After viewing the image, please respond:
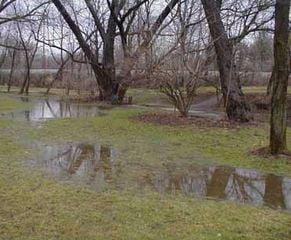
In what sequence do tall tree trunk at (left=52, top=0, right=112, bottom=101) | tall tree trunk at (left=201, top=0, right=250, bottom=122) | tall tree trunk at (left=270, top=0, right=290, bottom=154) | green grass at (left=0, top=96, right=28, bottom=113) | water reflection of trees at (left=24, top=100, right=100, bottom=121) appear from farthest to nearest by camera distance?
1. tall tree trunk at (left=52, top=0, right=112, bottom=101)
2. green grass at (left=0, top=96, right=28, bottom=113)
3. water reflection of trees at (left=24, top=100, right=100, bottom=121)
4. tall tree trunk at (left=201, top=0, right=250, bottom=122)
5. tall tree trunk at (left=270, top=0, right=290, bottom=154)

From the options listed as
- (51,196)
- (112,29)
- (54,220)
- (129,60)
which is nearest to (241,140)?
(51,196)

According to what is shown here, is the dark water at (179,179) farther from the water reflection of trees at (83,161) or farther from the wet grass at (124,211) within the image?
the wet grass at (124,211)


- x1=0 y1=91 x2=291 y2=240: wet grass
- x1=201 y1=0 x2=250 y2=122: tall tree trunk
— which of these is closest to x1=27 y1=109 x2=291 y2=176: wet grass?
x1=0 y1=91 x2=291 y2=240: wet grass

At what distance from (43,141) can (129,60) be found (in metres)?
10.9

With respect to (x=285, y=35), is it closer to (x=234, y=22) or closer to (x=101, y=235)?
(x=101, y=235)

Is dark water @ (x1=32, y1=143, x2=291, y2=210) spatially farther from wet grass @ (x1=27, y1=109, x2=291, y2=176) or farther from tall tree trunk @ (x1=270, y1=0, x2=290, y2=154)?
tall tree trunk @ (x1=270, y1=0, x2=290, y2=154)

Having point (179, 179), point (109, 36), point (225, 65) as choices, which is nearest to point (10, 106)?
point (109, 36)

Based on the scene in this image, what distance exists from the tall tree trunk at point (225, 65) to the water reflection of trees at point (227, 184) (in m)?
7.09

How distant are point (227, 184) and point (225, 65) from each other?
847 centimetres

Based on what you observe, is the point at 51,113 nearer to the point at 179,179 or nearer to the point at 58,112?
the point at 58,112

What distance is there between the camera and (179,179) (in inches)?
286

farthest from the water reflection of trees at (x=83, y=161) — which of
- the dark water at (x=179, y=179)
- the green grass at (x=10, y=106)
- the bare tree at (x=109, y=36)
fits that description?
the bare tree at (x=109, y=36)

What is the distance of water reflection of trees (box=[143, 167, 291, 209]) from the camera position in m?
6.35

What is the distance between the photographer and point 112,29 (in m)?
25.7
